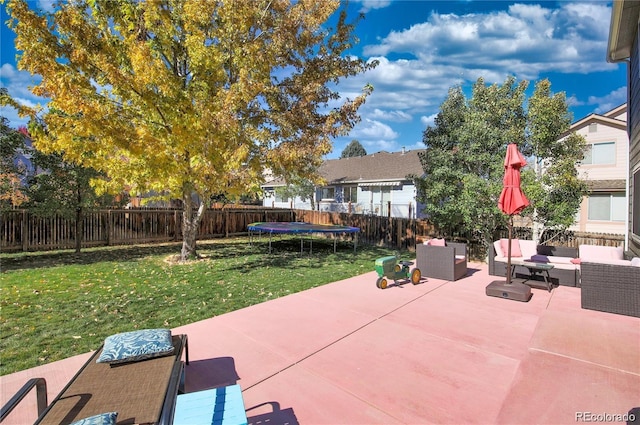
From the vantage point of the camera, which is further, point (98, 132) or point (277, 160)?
point (277, 160)

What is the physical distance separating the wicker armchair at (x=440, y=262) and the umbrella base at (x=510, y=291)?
51.0 inches

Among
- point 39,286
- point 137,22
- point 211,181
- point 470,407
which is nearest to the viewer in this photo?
point 470,407

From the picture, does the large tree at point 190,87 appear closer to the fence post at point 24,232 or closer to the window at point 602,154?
the fence post at point 24,232

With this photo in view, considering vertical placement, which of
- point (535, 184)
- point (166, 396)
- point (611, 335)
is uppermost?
point (535, 184)

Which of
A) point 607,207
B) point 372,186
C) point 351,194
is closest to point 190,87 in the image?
point 372,186

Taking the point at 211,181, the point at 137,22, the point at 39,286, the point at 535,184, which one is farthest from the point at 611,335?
the point at 137,22

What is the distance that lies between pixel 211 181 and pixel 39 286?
4217mm

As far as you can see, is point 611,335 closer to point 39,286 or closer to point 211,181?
point 211,181

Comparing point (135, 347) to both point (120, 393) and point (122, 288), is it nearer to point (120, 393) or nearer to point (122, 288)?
point (120, 393)

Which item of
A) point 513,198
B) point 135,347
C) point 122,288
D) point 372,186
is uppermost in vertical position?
point 372,186

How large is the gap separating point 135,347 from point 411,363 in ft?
9.21

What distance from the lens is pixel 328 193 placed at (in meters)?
25.7

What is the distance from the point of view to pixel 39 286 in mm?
6598

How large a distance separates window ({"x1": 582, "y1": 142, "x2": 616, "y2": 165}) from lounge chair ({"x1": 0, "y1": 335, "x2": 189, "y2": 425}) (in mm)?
21379
